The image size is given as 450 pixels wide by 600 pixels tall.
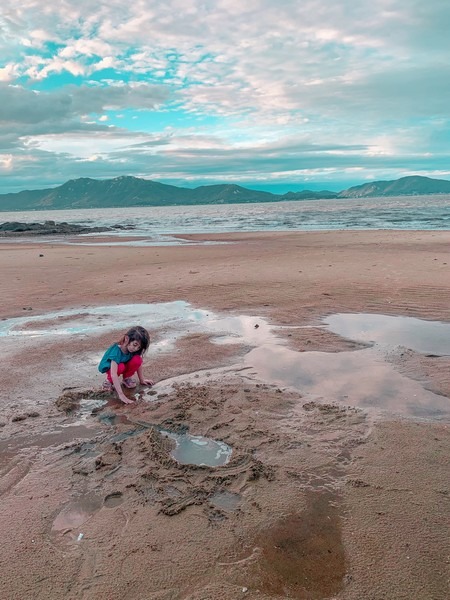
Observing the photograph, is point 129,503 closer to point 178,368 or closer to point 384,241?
point 178,368

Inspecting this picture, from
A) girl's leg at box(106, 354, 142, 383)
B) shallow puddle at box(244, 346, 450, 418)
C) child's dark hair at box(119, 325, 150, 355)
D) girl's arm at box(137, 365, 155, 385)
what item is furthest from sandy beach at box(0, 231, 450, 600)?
child's dark hair at box(119, 325, 150, 355)

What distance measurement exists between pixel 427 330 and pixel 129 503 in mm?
6283

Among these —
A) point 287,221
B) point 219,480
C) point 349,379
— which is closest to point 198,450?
point 219,480

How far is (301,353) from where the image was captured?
7.11 meters

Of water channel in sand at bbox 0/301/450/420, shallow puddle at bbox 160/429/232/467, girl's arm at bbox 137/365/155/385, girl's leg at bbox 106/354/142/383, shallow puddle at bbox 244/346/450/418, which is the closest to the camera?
shallow puddle at bbox 160/429/232/467

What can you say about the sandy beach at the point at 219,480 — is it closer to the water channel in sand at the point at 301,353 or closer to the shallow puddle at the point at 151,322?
the water channel in sand at the point at 301,353

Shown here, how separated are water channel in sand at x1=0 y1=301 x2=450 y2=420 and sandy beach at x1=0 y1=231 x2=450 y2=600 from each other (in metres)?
0.08

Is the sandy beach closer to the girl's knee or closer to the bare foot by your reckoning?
the bare foot

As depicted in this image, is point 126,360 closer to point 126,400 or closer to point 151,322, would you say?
point 126,400

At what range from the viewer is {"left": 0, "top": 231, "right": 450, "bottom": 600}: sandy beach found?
281 cm

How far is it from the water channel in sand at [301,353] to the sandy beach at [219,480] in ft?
0.27

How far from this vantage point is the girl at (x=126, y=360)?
18.4ft

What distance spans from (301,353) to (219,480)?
3.58 metres

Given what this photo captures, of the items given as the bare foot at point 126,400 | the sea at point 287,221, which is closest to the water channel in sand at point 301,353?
the bare foot at point 126,400
